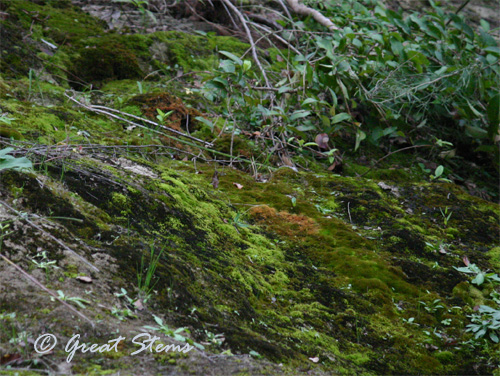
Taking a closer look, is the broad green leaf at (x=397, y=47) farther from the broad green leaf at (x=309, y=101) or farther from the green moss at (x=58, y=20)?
the green moss at (x=58, y=20)

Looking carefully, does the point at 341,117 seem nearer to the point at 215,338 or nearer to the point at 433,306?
the point at 433,306

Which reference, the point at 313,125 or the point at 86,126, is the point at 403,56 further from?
the point at 86,126

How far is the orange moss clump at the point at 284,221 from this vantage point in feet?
8.50

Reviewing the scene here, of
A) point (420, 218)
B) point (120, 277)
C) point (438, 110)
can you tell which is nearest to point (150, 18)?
point (438, 110)

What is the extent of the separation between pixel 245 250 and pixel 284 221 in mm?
505

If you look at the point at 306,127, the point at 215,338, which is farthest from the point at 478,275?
the point at 306,127

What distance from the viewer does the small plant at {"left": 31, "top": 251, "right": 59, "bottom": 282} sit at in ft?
4.48

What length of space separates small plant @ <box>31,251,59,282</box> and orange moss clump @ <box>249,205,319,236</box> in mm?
1348

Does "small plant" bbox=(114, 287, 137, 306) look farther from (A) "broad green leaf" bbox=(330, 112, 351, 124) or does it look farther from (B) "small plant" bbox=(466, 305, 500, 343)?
(A) "broad green leaf" bbox=(330, 112, 351, 124)

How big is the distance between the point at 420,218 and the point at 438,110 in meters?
1.91

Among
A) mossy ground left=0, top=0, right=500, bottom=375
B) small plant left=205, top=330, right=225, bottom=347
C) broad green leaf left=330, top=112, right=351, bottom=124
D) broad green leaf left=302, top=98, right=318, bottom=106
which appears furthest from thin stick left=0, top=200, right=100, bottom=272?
broad green leaf left=330, top=112, right=351, bottom=124

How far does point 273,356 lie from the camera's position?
4.80ft

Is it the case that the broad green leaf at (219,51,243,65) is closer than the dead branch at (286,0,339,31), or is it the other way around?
the broad green leaf at (219,51,243,65)

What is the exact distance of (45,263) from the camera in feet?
4.55
